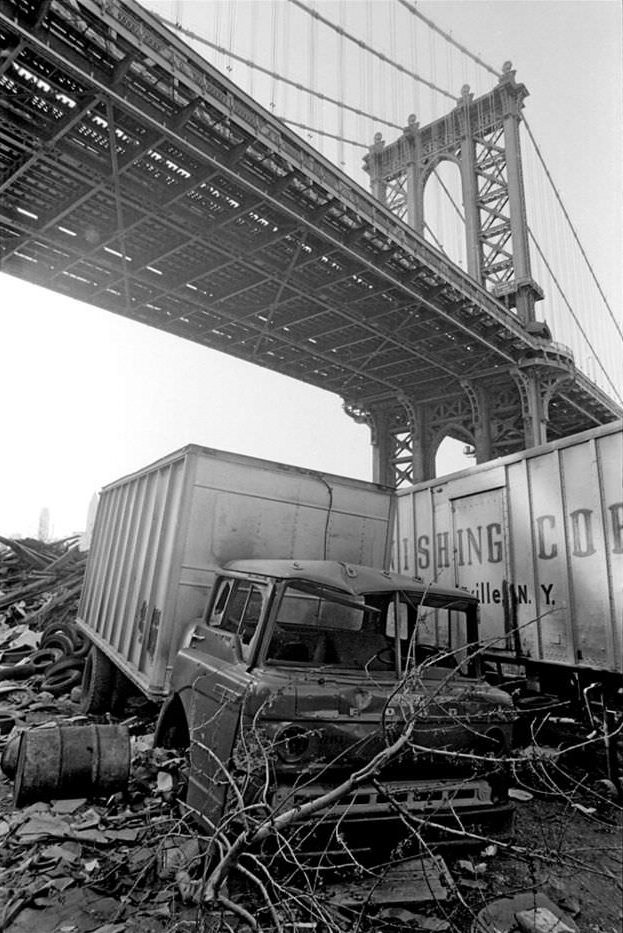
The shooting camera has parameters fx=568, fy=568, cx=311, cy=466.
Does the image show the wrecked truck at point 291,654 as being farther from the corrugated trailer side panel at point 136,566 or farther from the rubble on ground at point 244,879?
the rubble on ground at point 244,879

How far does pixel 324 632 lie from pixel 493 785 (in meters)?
1.44

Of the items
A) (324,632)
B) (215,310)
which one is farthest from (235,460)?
(215,310)

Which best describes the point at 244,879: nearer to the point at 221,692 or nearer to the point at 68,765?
the point at 221,692

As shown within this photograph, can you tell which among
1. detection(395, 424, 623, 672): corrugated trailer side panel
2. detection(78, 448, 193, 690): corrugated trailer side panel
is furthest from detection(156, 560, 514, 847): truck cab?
detection(395, 424, 623, 672): corrugated trailer side panel

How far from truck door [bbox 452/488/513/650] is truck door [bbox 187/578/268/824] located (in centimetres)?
379

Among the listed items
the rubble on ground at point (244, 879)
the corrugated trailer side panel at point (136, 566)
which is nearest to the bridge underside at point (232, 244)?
the corrugated trailer side panel at point (136, 566)

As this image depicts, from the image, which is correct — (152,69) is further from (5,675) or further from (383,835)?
(383,835)

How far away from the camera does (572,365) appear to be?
2234 centimetres

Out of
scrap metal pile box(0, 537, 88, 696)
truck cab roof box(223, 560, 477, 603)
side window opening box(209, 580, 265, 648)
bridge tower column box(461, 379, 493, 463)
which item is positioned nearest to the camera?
truck cab roof box(223, 560, 477, 603)

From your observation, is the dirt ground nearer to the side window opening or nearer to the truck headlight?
the truck headlight

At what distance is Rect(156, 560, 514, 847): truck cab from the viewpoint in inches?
113

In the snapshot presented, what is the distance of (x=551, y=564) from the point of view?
618 centimetres

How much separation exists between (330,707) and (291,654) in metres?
0.66

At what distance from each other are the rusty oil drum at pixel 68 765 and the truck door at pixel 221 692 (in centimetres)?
95
